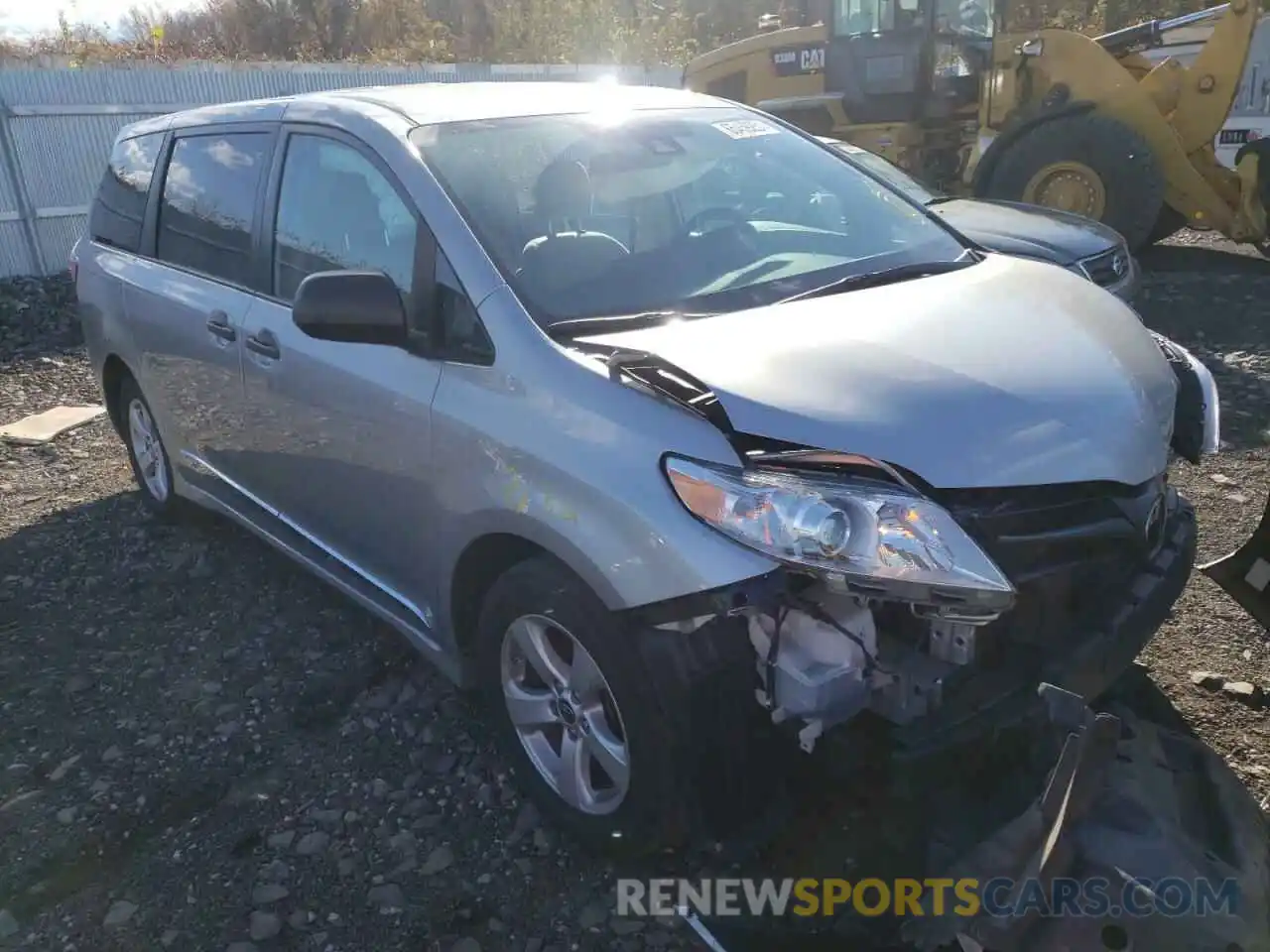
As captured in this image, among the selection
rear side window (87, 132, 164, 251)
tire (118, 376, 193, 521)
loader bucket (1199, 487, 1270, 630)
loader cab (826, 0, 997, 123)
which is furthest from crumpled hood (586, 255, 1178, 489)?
loader cab (826, 0, 997, 123)

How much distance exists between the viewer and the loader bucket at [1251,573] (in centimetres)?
296

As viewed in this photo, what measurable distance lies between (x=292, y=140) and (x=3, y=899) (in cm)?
243

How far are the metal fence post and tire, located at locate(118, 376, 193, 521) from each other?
7.05 meters

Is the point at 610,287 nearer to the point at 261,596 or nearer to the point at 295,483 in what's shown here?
the point at 295,483

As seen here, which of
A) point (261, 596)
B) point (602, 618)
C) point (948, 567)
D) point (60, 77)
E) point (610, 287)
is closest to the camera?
point (948, 567)

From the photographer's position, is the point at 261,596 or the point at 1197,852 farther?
the point at 261,596

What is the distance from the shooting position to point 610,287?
277 cm

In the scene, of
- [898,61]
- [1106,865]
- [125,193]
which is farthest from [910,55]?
[1106,865]

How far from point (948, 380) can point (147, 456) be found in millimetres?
4153

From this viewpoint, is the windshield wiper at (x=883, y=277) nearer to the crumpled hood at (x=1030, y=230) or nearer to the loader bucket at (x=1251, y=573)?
the loader bucket at (x=1251, y=573)

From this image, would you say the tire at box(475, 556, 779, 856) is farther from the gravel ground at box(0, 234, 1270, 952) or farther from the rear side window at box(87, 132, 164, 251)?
the rear side window at box(87, 132, 164, 251)

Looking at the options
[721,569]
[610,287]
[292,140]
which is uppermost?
[292,140]

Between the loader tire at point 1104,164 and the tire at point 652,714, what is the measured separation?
8361 mm

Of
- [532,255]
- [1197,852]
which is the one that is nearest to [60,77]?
[532,255]
